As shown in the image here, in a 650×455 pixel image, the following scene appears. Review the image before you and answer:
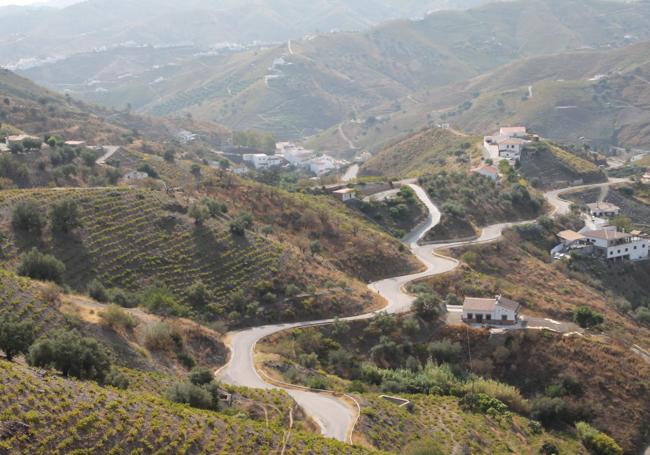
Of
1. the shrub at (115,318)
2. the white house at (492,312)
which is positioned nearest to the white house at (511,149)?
the white house at (492,312)

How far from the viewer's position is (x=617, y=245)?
206 ft

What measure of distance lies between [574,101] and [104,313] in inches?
5620

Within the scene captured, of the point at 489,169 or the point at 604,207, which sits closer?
the point at 604,207

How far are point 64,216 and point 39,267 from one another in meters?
7.18

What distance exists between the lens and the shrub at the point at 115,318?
2989cm

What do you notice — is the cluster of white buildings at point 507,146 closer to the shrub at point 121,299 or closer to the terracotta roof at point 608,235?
the terracotta roof at point 608,235

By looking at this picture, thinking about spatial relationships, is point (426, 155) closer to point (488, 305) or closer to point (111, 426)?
point (488, 305)

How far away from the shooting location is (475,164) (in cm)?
8700

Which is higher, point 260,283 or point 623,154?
point 260,283

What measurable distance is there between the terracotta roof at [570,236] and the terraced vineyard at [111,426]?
47880 millimetres

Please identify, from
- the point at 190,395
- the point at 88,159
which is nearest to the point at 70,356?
the point at 190,395

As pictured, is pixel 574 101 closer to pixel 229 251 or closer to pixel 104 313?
pixel 229 251

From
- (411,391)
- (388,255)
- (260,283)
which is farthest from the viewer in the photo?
(388,255)

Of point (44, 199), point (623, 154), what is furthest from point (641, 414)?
point (623, 154)
